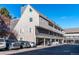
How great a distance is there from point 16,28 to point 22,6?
7.78 feet

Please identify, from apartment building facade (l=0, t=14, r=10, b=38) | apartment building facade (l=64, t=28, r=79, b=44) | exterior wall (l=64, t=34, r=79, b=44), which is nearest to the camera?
exterior wall (l=64, t=34, r=79, b=44)

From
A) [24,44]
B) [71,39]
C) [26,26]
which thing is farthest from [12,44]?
[71,39]

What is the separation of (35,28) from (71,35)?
13.1 feet

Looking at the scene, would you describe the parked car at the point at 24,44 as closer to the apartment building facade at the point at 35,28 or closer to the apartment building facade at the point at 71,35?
the apartment building facade at the point at 35,28

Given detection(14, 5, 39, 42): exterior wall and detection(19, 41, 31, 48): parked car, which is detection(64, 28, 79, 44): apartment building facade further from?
detection(19, 41, 31, 48): parked car

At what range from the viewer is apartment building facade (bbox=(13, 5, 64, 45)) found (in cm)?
2091

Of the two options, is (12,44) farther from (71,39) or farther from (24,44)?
(71,39)

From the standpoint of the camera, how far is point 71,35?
82.4ft

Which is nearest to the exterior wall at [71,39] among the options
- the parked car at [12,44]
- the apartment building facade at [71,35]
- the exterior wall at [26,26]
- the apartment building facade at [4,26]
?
the apartment building facade at [71,35]

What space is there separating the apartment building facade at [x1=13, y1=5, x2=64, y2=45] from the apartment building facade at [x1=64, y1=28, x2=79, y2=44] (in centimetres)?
50

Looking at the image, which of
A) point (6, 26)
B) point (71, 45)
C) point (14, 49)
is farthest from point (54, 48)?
point (6, 26)

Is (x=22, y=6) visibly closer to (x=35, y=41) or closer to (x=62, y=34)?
(x=35, y=41)

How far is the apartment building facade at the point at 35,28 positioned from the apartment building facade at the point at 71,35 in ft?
1.64

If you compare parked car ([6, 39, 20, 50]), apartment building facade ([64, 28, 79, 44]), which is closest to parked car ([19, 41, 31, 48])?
parked car ([6, 39, 20, 50])
